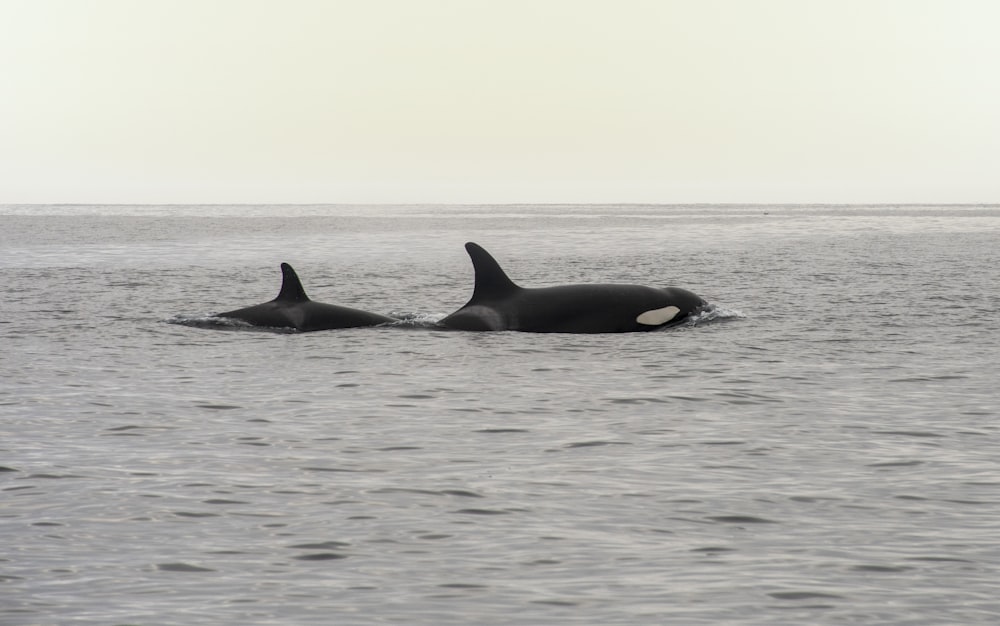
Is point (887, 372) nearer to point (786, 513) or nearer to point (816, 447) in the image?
point (816, 447)

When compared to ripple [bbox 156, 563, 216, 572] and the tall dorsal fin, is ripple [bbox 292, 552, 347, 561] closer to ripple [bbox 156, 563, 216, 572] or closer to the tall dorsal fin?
ripple [bbox 156, 563, 216, 572]

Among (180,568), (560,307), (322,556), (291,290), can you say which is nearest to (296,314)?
(291,290)

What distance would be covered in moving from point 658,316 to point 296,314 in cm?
611

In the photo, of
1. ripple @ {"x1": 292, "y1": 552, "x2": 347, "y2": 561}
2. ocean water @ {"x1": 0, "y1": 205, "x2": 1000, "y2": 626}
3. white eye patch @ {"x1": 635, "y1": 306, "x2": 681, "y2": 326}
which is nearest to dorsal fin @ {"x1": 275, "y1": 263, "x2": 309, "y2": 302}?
ocean water @ {"x1": 0, "y1": 205, "x2": 1000, "y2": 626}

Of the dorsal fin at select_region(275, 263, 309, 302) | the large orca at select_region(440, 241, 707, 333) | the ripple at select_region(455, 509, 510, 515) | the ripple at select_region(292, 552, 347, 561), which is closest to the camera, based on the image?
the ripple at select_region(292, 552, 347, 561)

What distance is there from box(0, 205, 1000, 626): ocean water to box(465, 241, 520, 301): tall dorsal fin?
3.40 ft

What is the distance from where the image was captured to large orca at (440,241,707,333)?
21562 mm

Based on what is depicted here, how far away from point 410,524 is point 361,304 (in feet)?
70.7

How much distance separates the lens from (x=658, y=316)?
72.5ft

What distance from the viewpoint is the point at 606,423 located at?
13.0 m

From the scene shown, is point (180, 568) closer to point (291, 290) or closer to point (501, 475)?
point (501, 475)

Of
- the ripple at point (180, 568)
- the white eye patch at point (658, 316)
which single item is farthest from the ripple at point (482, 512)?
the white eye patch at point (658, 316)

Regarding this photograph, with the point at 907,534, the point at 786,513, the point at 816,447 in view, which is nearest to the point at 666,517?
the point at 786,513

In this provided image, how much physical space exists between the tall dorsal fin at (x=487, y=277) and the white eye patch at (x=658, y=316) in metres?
2.18
